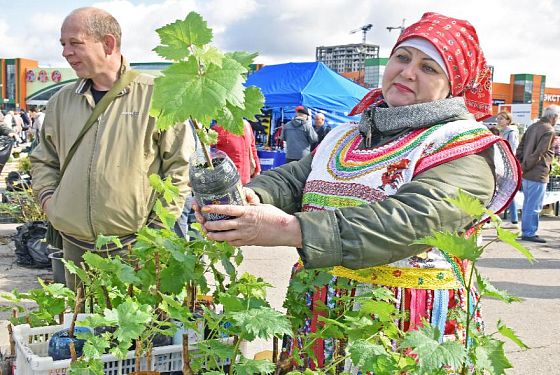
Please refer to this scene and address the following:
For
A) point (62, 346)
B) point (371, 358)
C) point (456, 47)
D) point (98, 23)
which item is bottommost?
point (62, 346)

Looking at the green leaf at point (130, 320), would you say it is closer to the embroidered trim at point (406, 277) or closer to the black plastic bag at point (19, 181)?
the embroidered trim at point (406, 277)

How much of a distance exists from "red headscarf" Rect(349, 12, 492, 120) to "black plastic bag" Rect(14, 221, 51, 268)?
4.69 metres

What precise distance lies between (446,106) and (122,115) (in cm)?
153

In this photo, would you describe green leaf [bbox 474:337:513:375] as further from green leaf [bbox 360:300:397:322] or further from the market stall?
the market stall

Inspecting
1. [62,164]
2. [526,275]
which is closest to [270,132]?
[526,275]

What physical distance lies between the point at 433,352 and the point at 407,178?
0.56 meters

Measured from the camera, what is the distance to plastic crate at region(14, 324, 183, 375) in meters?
1.33

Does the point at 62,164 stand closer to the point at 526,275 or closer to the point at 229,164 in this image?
the point at 229,164

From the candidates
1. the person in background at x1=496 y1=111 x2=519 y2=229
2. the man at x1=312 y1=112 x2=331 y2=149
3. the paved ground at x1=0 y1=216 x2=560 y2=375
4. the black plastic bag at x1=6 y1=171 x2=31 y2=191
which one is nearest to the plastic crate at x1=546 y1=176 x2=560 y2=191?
the person in background at x1=496 y1=111 x2=519 y2=229

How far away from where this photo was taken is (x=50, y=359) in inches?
52.3

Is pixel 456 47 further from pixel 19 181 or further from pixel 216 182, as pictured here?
pixel 19 181

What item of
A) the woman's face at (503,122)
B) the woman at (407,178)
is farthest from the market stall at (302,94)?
the woman at (407,178)

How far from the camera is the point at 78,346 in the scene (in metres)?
1.41

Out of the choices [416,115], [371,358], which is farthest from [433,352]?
[416,115]
